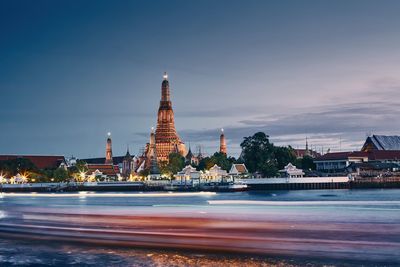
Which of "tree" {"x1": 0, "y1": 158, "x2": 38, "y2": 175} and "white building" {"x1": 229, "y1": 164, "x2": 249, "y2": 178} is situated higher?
"tree" {"x1": 0, "y1": 158, "x2": 38, "y2": 175}

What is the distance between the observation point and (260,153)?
115875mm

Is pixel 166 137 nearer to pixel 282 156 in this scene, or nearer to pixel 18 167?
pixel 18 167

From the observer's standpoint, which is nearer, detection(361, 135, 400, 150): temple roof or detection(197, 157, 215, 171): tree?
detection(197, 157, 215, 171): tree

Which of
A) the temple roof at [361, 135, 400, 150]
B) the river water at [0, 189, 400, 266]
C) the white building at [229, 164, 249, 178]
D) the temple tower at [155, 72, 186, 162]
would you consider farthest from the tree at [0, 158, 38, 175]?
the river water at [0, 189, 400, 266]

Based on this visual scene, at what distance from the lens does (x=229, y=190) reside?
10769 cm

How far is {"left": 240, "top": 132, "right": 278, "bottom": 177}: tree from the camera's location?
11456 cm

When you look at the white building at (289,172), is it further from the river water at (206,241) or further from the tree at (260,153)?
the river water at (206,241)

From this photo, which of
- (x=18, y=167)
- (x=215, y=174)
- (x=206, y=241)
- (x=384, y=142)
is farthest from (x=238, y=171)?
(x=206, y=241)

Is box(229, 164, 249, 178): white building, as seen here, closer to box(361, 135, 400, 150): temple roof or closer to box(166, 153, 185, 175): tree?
box(166, 153, 185, 175): tree

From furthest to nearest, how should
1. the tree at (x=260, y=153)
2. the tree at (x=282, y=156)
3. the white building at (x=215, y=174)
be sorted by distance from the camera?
the white building at (x=215, y=174)
the tree at (x=282, y=156)
the tree at (x=260, y=153)

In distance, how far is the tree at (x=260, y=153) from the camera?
376 ft

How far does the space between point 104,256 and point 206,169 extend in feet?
402

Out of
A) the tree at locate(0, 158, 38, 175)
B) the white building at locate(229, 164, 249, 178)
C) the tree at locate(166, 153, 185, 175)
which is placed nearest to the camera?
the white building at locate(229, 164, 249, 178)

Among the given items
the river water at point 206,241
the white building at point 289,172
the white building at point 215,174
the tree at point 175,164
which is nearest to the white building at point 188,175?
the white building at point 215,174
